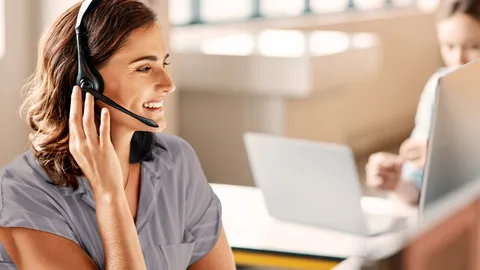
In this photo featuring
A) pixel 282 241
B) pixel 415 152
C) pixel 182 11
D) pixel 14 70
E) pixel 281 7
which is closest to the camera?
pixel 282 241

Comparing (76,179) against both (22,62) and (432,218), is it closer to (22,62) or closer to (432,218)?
(432,218)

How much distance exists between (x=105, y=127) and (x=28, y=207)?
0.59ft

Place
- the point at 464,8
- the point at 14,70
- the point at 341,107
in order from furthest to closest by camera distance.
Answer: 1. the point at 341,107
2. the point at 14,70
3. the point at 464,8

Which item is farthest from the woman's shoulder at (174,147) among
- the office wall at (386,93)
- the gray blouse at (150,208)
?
the office wall at (386,93)

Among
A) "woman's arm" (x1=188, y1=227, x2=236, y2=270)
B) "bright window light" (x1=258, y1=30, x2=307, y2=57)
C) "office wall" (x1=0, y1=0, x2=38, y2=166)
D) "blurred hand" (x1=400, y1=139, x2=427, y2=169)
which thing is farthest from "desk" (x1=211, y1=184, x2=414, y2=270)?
"bright window light" (x1=258, y1=30, x2=307, y2=57)

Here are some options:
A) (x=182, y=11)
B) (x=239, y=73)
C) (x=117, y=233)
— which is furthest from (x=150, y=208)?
(x=182, y=11)

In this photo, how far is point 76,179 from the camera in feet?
5.00

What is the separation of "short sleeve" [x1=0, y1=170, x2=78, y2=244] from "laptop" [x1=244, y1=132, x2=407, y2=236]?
730 millimetres

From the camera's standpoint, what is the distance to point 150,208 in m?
1.63

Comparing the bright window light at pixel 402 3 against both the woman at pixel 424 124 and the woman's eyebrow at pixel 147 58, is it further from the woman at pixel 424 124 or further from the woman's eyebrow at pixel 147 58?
the woman's eyebrow at pixel 147 58

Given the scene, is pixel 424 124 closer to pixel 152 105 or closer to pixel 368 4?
pixel 152 105

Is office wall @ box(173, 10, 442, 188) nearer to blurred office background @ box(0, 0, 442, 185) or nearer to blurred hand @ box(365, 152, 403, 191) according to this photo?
blurred office background @ box(0, 0, 442, 185)

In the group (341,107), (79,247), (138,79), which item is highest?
(138,79)

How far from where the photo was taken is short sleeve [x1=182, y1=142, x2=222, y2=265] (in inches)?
68.3
